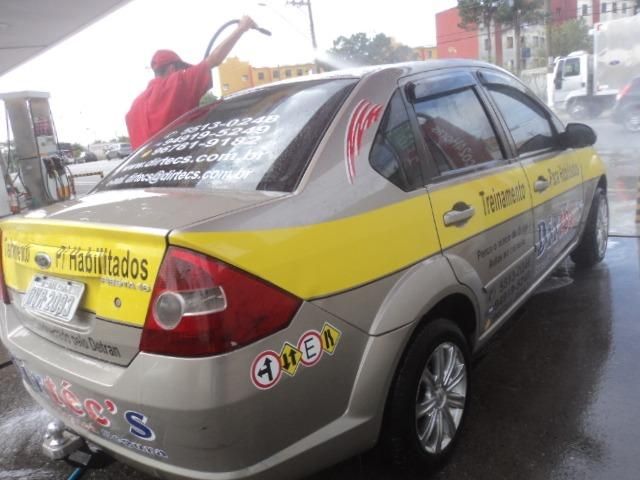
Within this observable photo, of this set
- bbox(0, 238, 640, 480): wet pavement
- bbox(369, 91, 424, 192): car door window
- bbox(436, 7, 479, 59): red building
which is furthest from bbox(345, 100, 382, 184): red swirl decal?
bbox(436, 7, 479, 59): red building

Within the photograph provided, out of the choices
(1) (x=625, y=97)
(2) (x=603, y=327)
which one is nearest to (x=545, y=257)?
(2) (x=603, y=327)

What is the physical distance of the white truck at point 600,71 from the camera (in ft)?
56.7

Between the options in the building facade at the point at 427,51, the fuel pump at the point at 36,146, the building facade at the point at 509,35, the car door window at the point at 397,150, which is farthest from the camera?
the building facade at the point at 427,51

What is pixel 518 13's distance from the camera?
23.5 metres

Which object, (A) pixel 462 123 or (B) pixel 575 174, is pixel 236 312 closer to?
(A) pixel 462 123

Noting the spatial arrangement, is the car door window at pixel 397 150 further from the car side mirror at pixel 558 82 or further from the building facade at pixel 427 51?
the building facade at pixel 427 51

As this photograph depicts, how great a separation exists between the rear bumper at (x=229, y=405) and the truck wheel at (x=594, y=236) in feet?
9.73

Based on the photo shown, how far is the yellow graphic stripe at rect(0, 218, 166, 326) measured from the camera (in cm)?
157

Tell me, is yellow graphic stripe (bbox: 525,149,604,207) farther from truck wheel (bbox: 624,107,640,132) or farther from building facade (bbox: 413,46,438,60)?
building facade (bbox: 413,46,438,60)

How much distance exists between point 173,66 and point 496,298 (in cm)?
279

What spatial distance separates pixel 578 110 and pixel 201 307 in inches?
835

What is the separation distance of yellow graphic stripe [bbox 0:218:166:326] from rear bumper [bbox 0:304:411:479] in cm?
17

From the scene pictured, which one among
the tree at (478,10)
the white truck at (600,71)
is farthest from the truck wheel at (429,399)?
the tree at (478,10)

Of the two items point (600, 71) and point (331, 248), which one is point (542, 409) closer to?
point (331, 248)
